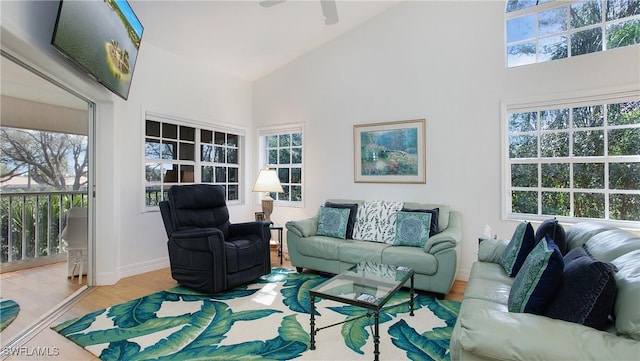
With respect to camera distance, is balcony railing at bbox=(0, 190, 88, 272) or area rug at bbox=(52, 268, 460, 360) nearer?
area rug at bbox=(52, 268, 460, 360)

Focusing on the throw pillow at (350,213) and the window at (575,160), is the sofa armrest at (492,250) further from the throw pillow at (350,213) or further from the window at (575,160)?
the throw pillow at (350,213)

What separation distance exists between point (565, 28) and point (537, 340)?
3586mm

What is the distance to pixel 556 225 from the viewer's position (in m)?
2.34

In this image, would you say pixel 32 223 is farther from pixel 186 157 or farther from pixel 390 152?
pixel 390 152

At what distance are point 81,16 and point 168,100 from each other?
1979 millimetres

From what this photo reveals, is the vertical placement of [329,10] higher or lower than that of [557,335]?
higher

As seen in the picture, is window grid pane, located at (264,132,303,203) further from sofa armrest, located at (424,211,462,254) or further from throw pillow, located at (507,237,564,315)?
throw pillow, located at (507,237,564,315)

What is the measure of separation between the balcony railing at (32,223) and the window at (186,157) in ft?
2.83

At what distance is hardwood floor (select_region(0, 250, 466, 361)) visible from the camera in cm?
216

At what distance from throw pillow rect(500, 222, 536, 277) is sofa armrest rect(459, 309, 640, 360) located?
4.01 ft

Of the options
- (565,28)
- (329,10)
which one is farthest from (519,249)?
(565,28)

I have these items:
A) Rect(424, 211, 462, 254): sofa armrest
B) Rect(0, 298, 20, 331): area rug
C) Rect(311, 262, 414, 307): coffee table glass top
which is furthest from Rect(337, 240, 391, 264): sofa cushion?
Rect(0, 298, 20, 331): area rug

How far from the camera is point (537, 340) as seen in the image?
1.20m

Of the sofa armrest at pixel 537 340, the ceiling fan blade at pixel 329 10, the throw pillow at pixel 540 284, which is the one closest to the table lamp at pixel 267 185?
the ceiling fan blade at pixel 329 10
